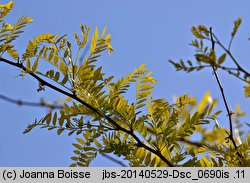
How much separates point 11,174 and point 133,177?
0.50 meters

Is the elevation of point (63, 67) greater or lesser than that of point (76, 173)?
greater

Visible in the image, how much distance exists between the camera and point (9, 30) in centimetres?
175

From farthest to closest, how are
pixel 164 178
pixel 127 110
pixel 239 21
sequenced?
pixel 127 110
pixel 164 178
pixel 239 21

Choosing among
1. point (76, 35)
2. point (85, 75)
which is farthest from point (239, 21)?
point (76, 35)

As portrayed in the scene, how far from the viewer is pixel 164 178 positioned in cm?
151

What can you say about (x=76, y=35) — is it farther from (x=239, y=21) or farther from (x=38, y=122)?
(x=239, y=21)

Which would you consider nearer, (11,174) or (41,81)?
(41,81)

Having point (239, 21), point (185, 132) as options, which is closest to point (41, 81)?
point (185, 132)

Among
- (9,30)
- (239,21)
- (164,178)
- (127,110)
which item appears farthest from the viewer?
(9,30)

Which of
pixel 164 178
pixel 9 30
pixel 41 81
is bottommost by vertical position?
pixel 164 178

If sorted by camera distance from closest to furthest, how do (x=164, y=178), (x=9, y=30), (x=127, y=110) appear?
(x=164, y=178), (x=127, y=110), (x=9, y=30)

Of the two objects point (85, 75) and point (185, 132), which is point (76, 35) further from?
point (185, 132)

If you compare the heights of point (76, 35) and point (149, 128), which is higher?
point (76, 35)

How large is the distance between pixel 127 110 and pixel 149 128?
0.16m
